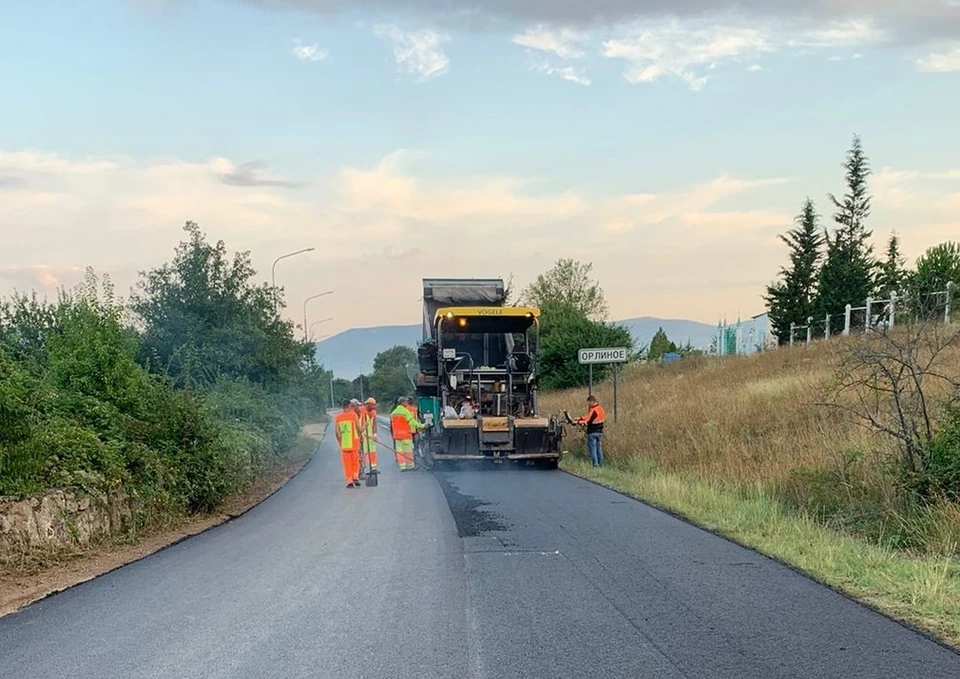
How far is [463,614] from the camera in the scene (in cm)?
629

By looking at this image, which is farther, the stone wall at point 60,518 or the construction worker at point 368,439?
the construction worker at point 368,439

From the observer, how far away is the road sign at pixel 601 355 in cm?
1956

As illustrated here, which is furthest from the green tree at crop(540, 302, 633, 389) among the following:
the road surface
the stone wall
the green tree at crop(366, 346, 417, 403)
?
the green tree at crop(366, 346, 417, 403)

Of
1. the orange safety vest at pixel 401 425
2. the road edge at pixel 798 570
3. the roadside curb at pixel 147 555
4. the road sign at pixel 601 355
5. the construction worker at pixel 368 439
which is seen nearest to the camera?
the road edge at pixel 798 570

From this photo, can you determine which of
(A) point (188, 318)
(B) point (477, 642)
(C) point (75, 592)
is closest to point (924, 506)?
(B) point (477, 642)

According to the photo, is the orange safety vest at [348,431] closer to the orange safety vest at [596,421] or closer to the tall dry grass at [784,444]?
the orange safety vest at [596,421]

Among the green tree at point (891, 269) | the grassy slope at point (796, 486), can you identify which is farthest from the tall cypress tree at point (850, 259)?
the grassy slope at point (796, 486)

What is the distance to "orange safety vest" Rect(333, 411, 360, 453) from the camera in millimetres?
16016

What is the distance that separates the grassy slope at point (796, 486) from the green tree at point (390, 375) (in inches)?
2526

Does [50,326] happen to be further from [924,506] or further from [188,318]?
[924,506]

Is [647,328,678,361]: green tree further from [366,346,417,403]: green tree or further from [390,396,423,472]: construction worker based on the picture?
[390,396,423,472]: construction worker

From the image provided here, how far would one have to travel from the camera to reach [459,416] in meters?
19.7

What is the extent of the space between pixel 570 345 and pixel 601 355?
26235 mm

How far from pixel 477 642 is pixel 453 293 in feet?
57.4
